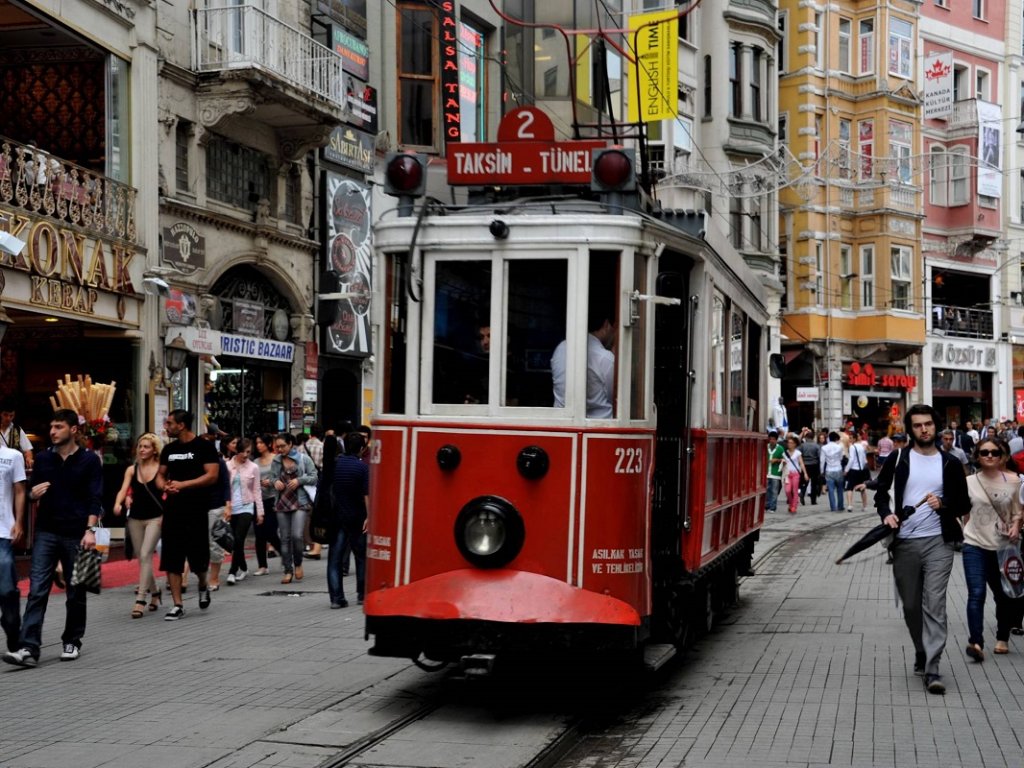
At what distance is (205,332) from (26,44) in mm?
4879

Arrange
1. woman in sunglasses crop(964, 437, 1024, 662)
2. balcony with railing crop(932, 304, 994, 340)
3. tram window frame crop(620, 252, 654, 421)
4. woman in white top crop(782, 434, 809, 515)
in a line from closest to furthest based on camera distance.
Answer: tram window frame crop(620, 252, 654, 421) < woman in sunglasses crop(964, 437, 1024, 662) < woman in white top crop(782, 434, 809, 515) < balcony with railing crop(932, 304, 994, 340)

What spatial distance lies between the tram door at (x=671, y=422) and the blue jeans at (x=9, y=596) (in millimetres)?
4594

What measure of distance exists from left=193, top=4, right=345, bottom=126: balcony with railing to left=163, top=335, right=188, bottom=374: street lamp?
13.2ft

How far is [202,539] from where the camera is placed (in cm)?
1350

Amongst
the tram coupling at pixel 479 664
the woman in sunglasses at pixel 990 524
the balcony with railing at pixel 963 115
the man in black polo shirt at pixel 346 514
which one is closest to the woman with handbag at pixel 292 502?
the man in black polo shirt at pixel 346 514

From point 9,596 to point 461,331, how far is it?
420cm

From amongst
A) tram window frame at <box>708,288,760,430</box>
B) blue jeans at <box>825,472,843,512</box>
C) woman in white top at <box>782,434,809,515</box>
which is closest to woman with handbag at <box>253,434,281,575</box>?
tram window frame at <box>708,288,760,430</box>

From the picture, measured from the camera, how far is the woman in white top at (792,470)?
3047 cm

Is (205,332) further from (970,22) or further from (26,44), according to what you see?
(970,22)

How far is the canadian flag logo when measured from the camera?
159 feet

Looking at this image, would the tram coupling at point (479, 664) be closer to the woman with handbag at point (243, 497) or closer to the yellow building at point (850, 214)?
the woman with handbag at point (243, 497)

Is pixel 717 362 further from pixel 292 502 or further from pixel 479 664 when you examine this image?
pixel 292 502

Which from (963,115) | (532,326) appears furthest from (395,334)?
(963,115)

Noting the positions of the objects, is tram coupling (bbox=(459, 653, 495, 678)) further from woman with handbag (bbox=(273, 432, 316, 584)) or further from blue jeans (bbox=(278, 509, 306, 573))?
blue jeans (bbox=(278, 509, 306, 573))
